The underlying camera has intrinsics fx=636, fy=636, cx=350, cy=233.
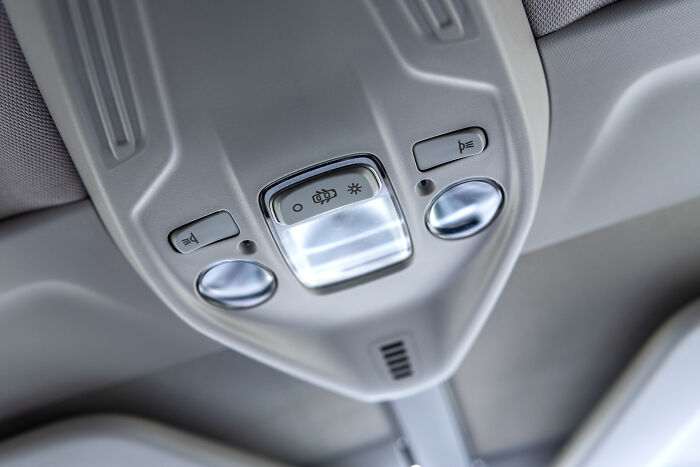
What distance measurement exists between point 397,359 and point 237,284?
0.34 metres

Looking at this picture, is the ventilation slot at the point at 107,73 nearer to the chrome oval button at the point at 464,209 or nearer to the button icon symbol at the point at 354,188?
the button icon symbol at the point at 354,188

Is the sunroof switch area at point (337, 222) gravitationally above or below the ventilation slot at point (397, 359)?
above

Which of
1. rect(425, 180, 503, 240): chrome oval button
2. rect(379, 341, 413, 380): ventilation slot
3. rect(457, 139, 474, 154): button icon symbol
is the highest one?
rect(425, 180, 503, 240): chrome oval button

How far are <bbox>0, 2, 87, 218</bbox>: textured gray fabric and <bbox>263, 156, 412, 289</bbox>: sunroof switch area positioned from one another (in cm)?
32

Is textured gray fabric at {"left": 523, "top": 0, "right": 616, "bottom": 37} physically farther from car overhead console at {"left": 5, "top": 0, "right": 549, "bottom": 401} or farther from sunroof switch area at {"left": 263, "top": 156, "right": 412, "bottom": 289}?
sunroof switch area at {"left": 263, "top": 156, "right": 412, "bottom": 289}

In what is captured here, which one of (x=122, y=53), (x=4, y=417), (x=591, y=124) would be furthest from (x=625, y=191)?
(x=4, y=417)

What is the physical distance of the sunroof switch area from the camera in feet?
2.66

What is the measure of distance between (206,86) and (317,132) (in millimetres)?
139

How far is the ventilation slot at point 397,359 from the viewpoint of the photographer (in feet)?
3.67

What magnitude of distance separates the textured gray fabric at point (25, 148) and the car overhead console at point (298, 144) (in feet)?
0.15

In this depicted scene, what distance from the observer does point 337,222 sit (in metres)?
0.90

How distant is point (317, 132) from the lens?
2.51ft

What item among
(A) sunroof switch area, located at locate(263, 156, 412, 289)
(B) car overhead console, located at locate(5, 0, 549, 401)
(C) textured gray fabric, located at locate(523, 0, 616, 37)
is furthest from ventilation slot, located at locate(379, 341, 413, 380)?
(C) textured gray fabric, located at locate(523, 0, 616, 37)

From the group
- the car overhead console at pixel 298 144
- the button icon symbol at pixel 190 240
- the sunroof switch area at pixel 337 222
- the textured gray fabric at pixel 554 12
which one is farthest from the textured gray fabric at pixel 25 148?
the textured gray fabric at pixel 554 12
